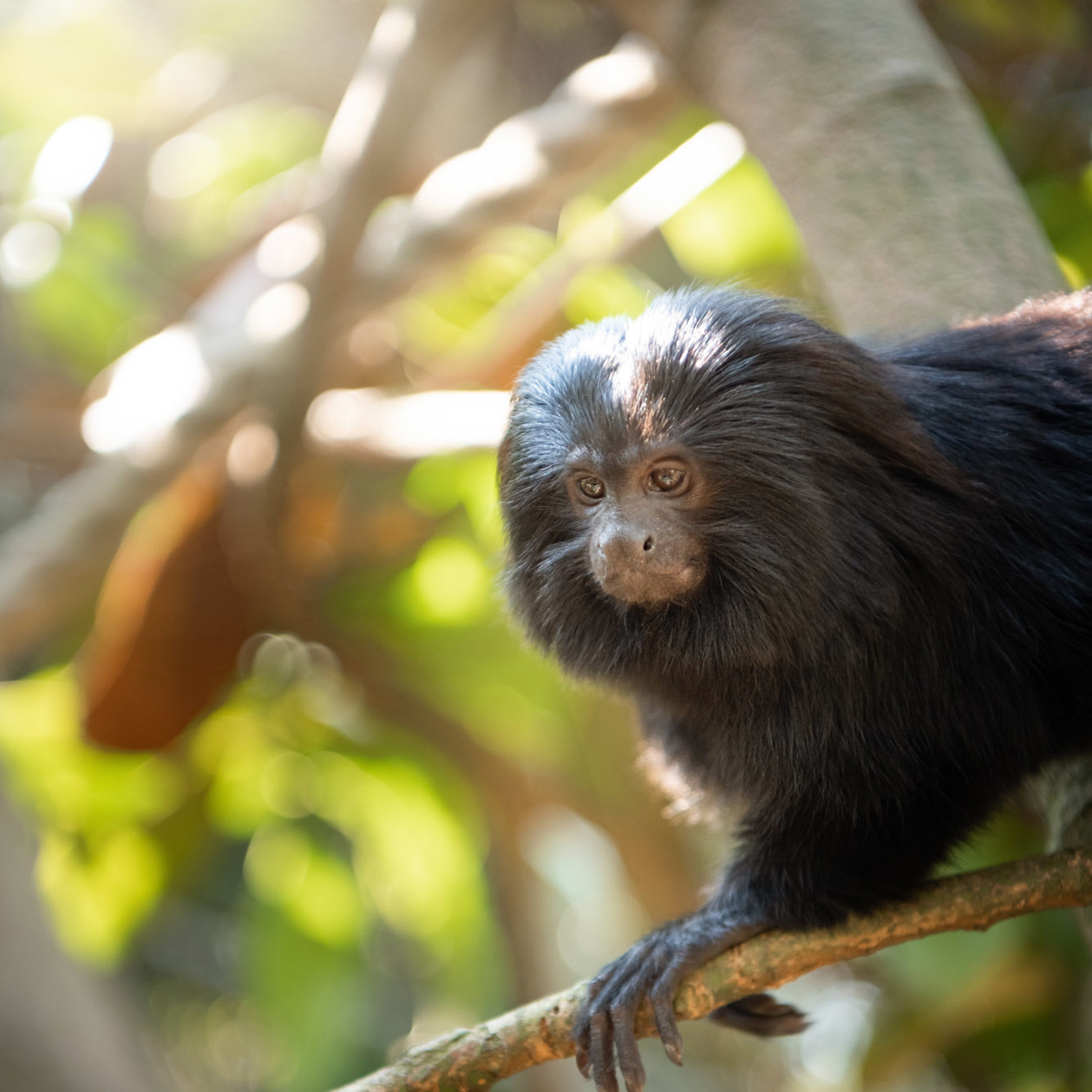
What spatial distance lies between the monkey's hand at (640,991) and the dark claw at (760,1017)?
256 millimetres

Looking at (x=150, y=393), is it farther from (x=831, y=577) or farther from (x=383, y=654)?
(x=831, y=577)

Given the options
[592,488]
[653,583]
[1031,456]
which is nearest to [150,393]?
[592,488]

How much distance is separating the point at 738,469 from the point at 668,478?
0.10m

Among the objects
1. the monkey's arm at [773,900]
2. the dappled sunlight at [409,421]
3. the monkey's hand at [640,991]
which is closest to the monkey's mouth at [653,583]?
the monkey's arm at [773,900]

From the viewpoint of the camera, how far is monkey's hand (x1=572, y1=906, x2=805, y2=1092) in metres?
1.79

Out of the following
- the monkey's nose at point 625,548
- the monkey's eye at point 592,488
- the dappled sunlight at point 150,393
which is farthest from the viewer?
the dappled sunlight at point 150,393

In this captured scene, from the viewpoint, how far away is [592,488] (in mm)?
1771

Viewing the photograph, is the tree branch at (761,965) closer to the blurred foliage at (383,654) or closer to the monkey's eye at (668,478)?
the monkey's eye at (668,478)

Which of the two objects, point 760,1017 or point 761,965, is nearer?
point 761,965

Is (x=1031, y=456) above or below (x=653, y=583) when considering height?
below

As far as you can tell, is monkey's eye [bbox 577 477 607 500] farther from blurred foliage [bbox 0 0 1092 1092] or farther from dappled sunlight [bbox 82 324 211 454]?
dappled sunlight [bbox 82 324 211 454]

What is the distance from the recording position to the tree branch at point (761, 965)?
1663 mm

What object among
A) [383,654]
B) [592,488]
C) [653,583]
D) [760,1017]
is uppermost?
[592,488]

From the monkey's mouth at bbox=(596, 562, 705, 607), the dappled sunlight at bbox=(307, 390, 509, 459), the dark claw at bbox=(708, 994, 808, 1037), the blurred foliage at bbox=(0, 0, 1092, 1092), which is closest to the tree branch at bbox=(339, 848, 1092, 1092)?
the dark claw at bbox=(708, 994, 808, 1037)
